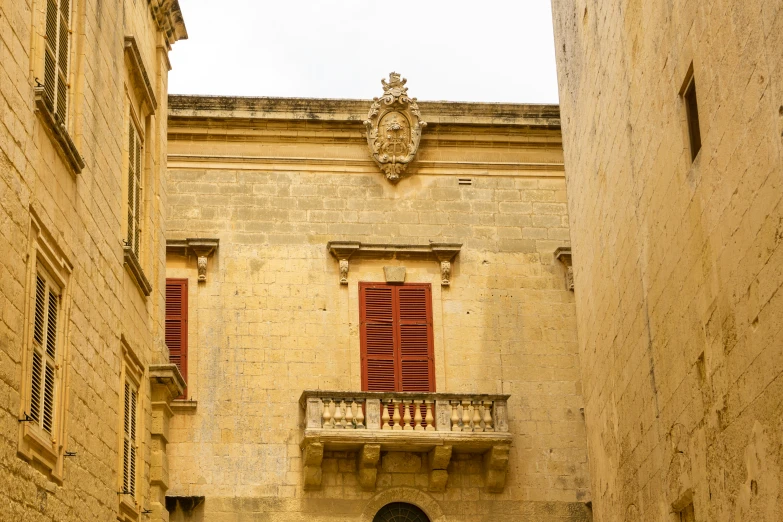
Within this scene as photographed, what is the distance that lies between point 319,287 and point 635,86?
858 cm

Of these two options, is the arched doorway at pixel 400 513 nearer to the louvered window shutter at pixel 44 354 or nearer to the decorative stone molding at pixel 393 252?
the decorative stone molding at pixel 393 252

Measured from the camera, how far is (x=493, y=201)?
68.6ft

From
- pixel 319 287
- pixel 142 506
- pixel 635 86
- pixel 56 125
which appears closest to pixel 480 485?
pixel 319 287

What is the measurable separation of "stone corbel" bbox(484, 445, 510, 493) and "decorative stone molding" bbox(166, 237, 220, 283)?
5.06m

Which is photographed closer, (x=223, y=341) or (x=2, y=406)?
(x=2, y=406)

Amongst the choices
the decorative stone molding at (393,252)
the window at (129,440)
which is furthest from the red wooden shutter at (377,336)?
the window at (129,440)

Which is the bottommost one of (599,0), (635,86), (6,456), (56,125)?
(6,456)

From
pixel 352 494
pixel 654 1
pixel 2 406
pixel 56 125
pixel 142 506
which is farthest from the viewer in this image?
pixel 352 494

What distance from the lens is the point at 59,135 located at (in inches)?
397

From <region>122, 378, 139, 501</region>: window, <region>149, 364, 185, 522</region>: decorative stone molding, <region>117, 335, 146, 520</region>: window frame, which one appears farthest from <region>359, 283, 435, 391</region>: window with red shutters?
<region>122, 378, 139, 501</region>: window

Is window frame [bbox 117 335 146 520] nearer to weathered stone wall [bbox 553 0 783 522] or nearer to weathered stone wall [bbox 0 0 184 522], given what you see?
weathered stone wall [bbox 0 0 184 522]

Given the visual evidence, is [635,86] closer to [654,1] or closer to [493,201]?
[654,1]

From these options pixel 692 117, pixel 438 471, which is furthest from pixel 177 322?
pixel 692 117

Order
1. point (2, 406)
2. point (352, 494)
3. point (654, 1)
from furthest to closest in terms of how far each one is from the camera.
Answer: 1. point (352, 494)
2. point (654, 1)
3. point (2, 406)
